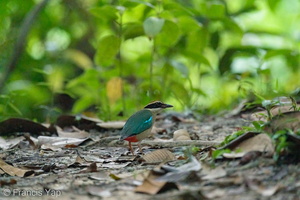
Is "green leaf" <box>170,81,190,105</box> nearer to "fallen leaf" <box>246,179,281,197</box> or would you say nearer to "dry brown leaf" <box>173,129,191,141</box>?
"dry brown leaf" <box>173,129,191,141</box>

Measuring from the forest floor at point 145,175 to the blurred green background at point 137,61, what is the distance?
1212mm

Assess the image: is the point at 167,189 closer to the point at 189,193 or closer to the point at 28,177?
the point at 189,193

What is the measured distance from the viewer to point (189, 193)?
2316 millimetres

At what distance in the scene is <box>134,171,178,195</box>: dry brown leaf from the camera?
251 centimetres

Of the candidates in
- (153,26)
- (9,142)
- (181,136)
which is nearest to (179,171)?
(181,136)

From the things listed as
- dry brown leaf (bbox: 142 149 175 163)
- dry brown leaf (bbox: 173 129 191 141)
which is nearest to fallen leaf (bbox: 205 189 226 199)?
dry brown leaf (bbox: 142 149 175 163)

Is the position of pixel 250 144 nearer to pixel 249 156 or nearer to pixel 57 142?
pixel 249 156

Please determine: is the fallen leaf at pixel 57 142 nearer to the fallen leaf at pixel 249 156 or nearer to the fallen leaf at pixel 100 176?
the fallen leaf at pixel 100 176

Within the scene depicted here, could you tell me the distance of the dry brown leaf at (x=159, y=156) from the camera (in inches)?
130

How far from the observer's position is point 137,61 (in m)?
6.65

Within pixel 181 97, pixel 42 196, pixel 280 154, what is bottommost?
pixel 181 97

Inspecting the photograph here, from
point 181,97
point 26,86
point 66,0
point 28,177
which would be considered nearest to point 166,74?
point 181,97

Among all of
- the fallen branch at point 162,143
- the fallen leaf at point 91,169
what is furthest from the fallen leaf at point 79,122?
the fallen leaf at point 91,169

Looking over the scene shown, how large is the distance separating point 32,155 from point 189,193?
6.21ft
